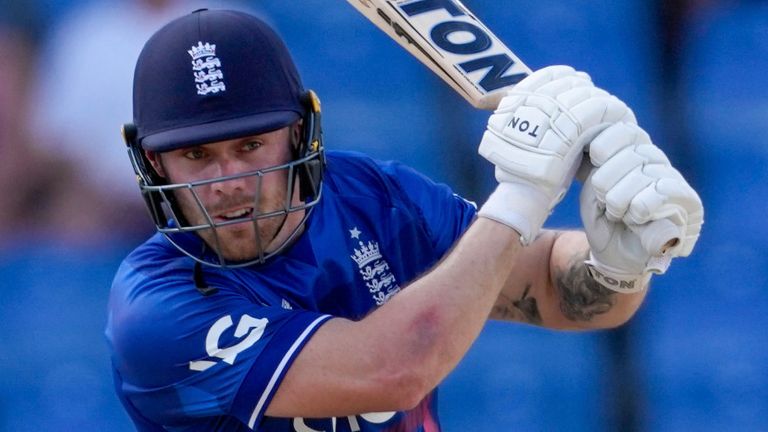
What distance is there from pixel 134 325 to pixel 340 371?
38cm

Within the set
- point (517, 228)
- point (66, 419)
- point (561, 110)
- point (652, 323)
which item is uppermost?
point (561, 110)

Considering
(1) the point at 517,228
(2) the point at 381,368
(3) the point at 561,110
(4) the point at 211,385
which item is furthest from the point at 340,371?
(3) the point at 561,110

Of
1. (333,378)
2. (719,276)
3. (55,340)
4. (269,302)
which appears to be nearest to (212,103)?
(269,302)

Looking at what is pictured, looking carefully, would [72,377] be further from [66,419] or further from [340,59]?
[340,59]

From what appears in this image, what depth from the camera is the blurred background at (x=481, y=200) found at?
12.4ft

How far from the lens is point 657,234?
2123 millimetres

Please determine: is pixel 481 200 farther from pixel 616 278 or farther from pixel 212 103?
pixel 212 103

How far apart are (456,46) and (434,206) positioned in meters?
0.31

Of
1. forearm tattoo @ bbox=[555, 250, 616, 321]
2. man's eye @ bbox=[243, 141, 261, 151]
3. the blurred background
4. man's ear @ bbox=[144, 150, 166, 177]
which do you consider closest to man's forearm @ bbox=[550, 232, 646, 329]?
forearm tattoo @ bbox=[555, 250, 616, 321]

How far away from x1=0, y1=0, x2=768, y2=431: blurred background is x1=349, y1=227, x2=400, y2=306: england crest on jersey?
4.53 feet

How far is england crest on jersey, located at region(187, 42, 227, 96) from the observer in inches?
87.4

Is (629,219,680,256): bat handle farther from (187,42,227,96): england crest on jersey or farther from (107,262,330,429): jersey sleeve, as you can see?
(187,42,227,96): england crest on jersey

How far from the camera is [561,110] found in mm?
2148

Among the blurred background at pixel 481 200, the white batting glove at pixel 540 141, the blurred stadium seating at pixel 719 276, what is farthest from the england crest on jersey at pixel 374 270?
the blurred stadium seating at pixel 719 276
